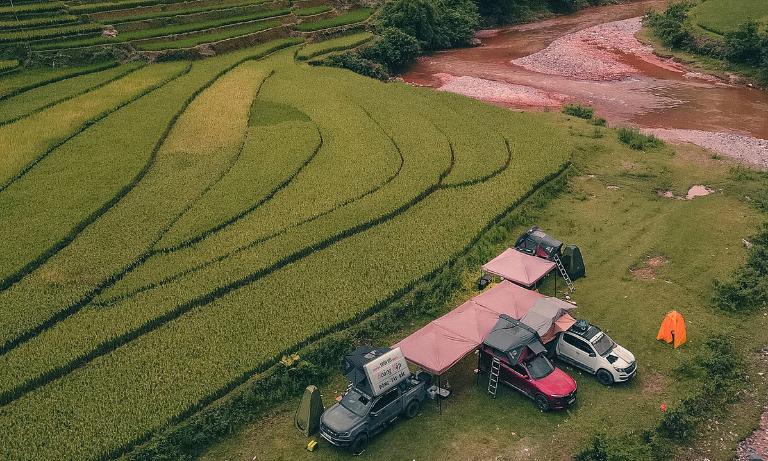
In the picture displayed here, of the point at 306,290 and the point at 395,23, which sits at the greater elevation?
the point at 395,23

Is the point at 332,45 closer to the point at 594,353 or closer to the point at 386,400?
the point at 594,353

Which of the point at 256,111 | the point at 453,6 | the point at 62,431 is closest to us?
the point at 62,431

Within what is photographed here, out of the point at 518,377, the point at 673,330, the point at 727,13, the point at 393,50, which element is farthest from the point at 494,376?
the point at 727,13

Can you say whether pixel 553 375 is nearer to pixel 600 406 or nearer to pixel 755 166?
pixel 600 406

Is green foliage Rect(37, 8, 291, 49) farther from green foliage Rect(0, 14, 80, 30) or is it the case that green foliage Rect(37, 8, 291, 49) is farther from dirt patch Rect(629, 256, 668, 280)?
dirt patch Rect(629, 256, 668, 280)

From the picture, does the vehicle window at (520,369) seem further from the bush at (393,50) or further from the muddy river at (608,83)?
the bush at (393,50)

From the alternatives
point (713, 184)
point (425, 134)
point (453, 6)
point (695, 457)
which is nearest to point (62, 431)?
point (695, 457)

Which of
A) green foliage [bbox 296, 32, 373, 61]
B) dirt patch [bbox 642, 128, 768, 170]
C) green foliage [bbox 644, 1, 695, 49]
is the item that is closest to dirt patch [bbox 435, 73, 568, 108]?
green foliage [bbox 296, 32, 373, 61]
